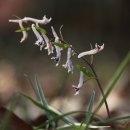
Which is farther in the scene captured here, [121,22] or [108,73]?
[121,22]

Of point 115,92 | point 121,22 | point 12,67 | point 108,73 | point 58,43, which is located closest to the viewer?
point 58,43

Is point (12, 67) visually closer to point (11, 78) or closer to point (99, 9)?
point (11, 78)

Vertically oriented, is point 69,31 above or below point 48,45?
below

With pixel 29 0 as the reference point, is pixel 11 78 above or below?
below

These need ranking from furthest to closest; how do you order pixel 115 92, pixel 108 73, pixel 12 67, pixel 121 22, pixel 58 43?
pixel 121 22
pixel 12 67
pixel 108 73
pixel 115 92
pixel 58 43

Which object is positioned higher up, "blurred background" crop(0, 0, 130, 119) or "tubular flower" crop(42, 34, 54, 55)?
"tubular flower" crop(42, 34, 54, 55)

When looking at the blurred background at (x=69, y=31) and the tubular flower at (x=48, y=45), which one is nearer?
the tubular flower at (x=48, y=45)

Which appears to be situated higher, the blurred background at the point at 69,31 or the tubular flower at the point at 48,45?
the tubular flower at the point at 48,45

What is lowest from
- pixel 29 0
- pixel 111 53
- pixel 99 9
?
pixel 111 53

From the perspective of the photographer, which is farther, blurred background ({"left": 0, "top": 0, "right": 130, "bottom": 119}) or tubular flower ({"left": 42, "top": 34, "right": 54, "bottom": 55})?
blurred background ({"left": 0, "top": 0, "right": 130, "bottom": 119})

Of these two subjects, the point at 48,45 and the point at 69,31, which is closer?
the point at 48,45

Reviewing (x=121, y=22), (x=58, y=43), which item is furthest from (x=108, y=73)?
(x=58, y=43)
